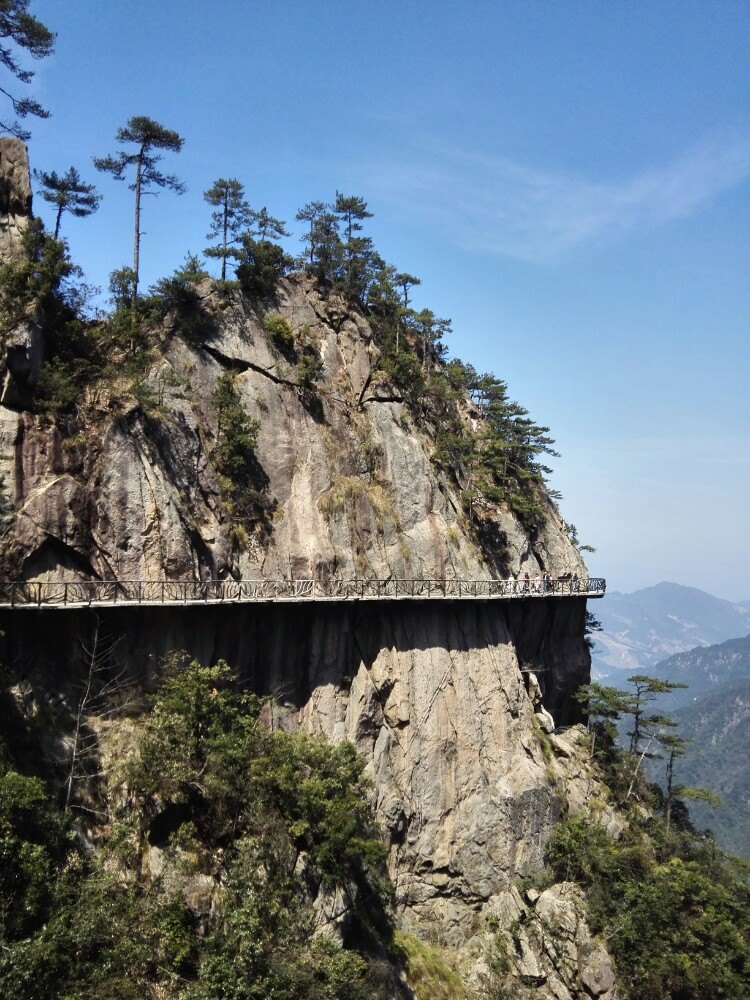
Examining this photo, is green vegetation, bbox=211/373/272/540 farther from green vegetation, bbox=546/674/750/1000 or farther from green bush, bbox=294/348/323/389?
green vegetation, bbox=546/674/750/1000

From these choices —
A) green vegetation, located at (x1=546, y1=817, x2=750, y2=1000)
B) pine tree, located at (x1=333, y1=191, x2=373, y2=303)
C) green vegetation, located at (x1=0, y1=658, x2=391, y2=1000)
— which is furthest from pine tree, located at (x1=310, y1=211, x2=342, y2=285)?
green vegetation, located at (x1=546, y1=817, x2=750, y2=1000)

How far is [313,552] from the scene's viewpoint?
3238 centimetres

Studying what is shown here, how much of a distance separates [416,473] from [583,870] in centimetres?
2129

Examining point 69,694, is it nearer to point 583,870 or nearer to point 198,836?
point 198,836

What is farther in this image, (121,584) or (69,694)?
(121,584)

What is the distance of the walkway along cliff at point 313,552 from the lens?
A: 25891mm

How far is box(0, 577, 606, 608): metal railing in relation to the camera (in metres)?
23.8

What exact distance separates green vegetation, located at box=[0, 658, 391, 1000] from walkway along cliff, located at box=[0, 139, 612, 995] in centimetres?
349

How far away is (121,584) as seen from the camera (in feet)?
86.1

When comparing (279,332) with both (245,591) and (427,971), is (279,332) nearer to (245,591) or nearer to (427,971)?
(245,591)

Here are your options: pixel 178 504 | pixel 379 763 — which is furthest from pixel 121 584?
pixel 379 763

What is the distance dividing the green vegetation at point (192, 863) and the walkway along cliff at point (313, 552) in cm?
349

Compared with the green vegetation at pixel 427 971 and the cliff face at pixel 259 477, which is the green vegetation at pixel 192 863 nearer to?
the green vegetation at pixel 427 971

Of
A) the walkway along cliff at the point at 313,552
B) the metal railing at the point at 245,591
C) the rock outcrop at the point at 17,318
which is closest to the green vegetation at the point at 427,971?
the walkway along cliff at the point at 313,552
